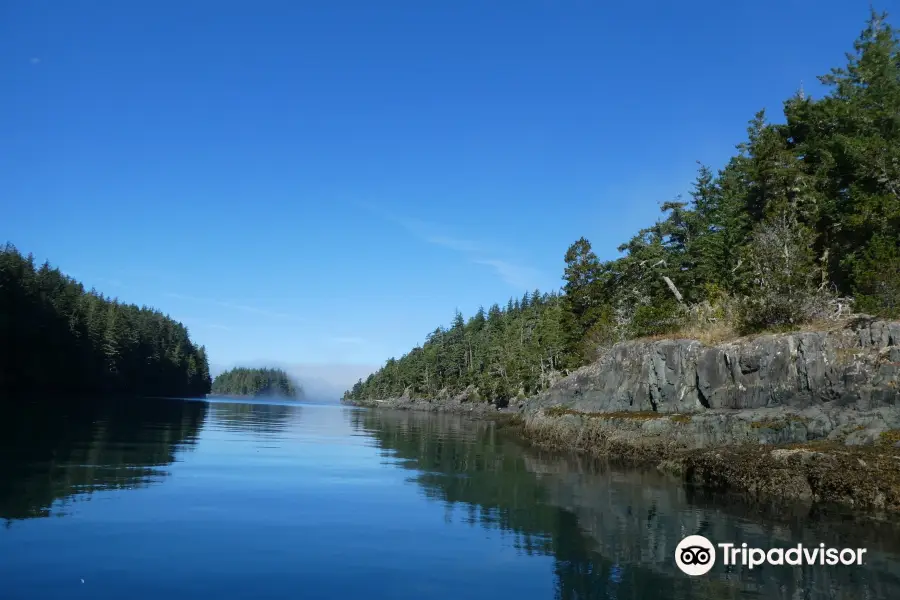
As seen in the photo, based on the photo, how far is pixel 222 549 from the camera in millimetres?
13094

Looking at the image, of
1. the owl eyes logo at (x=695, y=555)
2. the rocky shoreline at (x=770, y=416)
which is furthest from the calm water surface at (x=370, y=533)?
the rocky shoreline at (x=770, y=416)

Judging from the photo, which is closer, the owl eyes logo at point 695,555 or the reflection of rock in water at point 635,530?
the reflection of rock in water at point 635,530

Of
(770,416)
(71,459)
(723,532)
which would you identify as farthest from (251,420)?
(723,532)

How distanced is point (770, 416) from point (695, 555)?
14.4 meters

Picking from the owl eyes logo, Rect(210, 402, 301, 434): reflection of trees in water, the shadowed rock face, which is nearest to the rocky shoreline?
the shadowed rock face

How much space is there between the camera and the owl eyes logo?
42.2 feet

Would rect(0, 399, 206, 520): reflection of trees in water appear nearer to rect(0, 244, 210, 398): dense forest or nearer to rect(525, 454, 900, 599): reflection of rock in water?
rect(525, 454, 900, 599): reflection of rock in water

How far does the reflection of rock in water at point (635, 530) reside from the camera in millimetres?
11648

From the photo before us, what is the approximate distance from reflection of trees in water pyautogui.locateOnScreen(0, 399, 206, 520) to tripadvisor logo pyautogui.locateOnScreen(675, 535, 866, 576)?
1590 centimetres

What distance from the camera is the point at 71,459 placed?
79.0 feet

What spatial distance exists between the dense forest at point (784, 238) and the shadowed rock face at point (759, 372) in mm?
2151

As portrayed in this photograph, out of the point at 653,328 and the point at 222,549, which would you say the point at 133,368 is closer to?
the point at 653,328

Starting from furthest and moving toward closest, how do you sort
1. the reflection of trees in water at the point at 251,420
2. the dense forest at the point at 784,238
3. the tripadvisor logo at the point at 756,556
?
the reflection of trees in water at the point at 251,420 → the dense forest at the point at 784,238 → the tripadvisor logo at the point at 756,556

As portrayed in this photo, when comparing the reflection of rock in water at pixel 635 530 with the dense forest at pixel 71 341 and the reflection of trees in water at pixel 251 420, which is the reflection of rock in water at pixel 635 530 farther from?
the dense forest at pixel 71 341
